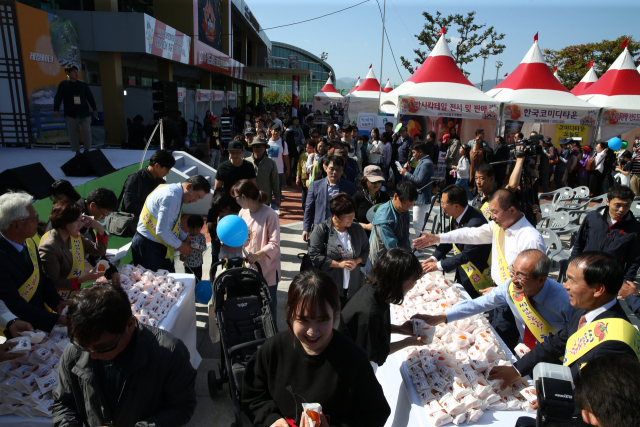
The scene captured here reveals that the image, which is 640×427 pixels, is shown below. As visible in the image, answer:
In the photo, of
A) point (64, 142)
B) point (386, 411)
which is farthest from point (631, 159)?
point (64, 142)

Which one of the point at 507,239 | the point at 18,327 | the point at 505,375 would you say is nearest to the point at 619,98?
the point at 507,239

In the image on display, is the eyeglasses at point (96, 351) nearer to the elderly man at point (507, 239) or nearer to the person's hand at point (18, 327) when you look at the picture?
the person's hand at point (18, 327)

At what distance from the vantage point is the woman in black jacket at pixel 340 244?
3513 millimetres

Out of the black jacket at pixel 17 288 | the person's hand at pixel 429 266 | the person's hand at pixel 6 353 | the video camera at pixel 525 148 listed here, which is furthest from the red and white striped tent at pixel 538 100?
the person's hand at pixel 6 353

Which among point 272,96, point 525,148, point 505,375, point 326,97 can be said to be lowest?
point 505,375

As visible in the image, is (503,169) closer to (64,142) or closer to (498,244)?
(498,244)

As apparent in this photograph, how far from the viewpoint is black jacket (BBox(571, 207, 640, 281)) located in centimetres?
397

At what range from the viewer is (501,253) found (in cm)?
333

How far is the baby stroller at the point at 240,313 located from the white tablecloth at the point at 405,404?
0.93 metres

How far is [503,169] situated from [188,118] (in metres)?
13.5

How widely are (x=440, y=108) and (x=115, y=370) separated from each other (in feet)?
39.3

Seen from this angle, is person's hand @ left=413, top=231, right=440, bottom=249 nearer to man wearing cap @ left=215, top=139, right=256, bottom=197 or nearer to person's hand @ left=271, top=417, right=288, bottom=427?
person's hand @ left=271, top=417, right=288, bottom=427

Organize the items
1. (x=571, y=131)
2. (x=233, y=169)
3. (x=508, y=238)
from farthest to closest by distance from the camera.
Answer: (x=571, y=131) < (x=233, y=169) < (x=508, y=238)

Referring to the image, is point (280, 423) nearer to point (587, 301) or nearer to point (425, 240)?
point (587, 301)
